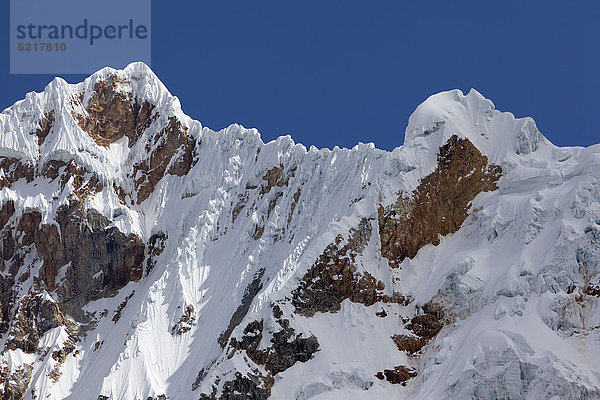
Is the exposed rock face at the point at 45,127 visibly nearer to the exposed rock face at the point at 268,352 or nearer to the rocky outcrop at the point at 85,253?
the rocky outcrop at the point at 85,253

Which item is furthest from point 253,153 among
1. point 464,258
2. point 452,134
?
point 464,258

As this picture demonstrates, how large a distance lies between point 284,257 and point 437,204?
19.7 meters

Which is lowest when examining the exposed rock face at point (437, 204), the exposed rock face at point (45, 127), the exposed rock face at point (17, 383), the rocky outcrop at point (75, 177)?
the exposed rock face at point (17, 383)

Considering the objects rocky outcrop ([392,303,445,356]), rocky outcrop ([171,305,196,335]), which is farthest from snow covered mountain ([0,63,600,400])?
rocky outcrop ([171,305,196,335])

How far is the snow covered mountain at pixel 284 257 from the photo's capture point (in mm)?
133125

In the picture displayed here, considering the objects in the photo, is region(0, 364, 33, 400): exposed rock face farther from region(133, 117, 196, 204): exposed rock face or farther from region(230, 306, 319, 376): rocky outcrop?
region(230, 306, 319, 376): rocky outcrop

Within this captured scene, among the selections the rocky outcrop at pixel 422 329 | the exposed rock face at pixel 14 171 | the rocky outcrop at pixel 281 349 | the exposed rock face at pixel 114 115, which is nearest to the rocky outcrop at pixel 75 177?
the exposed rock face at pixel 14 171

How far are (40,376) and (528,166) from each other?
67.8m

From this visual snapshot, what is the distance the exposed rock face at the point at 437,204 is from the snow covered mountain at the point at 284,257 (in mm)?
216

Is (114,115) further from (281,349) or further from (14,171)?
(281,349)

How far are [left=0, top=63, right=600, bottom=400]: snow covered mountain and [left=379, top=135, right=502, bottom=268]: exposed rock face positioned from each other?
0.71 ft

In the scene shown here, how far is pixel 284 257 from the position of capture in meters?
154

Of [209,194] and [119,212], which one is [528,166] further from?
[119,212]

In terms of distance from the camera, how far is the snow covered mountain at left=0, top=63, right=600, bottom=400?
13312 cm
